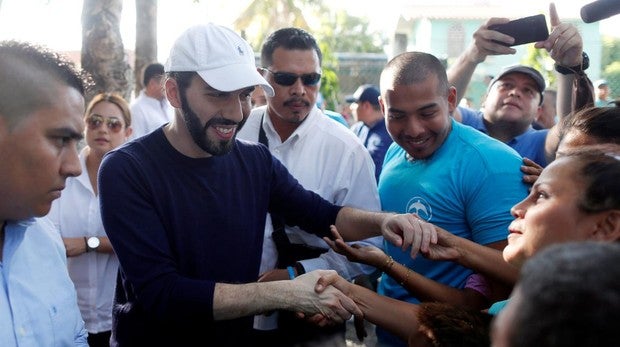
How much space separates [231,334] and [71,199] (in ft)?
6.35

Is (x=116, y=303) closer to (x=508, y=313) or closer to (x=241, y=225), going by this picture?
(x=241, y=225)

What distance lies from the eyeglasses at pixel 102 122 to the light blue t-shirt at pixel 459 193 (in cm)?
241

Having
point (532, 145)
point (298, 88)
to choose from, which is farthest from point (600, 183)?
point (532, 145)

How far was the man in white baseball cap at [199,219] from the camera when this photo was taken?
254cm

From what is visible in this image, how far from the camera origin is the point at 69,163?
86.6 inches

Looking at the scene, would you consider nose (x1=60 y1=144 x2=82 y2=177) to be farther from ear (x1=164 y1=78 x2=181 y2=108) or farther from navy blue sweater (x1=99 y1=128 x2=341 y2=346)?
ear (x1=164 y1=78 x2=181 y2=108)

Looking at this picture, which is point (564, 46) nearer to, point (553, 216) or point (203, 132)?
point (553, 216)

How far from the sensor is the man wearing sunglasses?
3.29 m

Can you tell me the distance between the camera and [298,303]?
8.43 ft

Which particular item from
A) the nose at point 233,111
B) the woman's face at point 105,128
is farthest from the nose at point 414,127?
the woman's face at point 105,128

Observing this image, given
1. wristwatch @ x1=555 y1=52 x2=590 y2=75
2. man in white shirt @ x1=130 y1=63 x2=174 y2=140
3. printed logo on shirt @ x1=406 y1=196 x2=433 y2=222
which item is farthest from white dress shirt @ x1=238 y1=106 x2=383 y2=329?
man in white shirt @ x1=130 y1=63 x2=174 y2=140

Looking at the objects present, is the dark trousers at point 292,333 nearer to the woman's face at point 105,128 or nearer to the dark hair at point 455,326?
the dark hair at point 455,326

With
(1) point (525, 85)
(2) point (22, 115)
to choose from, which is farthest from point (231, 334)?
(1) point (525, 85)

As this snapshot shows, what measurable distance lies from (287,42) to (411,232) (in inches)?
68.4
